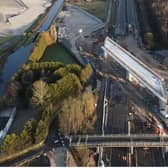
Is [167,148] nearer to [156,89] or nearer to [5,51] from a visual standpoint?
[156,89]

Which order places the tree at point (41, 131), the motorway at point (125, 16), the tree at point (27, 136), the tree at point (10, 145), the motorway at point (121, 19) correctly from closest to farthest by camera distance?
the tree at point (10, 145)
the tree at point (27, 136)
the tree at point (41, 131)
the motorway at point (121, 19)
the motorway at point (125, 16)

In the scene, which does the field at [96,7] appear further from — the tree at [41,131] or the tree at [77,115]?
the tree at [41,131]

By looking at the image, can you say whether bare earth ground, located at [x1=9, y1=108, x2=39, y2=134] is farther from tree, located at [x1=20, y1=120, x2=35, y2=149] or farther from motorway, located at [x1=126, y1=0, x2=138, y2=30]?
A: motorway, located at [x1=126, y1=0, x2=138, y2=30]

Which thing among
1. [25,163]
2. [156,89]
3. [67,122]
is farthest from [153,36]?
[25,163]

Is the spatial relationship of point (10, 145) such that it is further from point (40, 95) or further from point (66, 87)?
point (66, 87)

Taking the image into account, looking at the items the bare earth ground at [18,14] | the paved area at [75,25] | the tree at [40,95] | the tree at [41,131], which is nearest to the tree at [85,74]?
the tree at [40,95]

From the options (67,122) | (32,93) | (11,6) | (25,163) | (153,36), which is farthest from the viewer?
(11,6)

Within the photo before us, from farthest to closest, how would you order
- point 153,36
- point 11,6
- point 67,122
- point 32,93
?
point 11,6 < point 153,36 < point 32,93 < point 67,122
